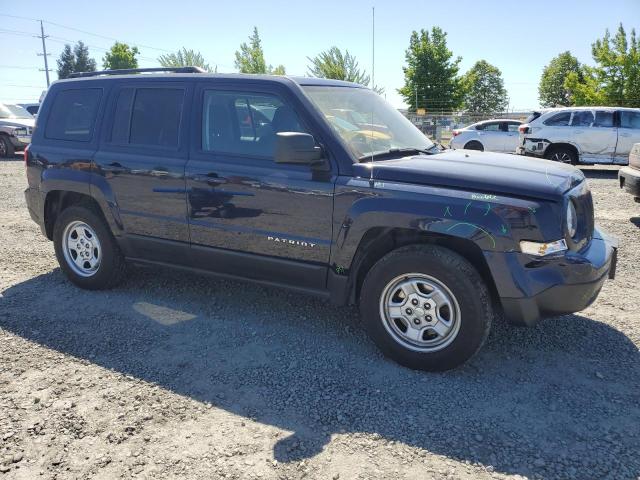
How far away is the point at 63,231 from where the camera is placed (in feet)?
16.1

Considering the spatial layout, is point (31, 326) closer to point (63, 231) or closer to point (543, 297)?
point (63, 231)

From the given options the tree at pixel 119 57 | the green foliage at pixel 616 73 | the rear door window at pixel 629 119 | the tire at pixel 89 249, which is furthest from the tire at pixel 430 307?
the tree at pixel 119 57

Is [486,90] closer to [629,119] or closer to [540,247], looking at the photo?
[629,119]

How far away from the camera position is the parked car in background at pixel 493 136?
649 inches

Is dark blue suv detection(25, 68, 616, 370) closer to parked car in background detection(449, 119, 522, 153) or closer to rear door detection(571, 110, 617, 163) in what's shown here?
rear door detection(571, 110, 617, 163)

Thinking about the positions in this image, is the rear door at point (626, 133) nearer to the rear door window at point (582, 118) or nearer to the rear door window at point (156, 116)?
the rear door window at point (582, 118)

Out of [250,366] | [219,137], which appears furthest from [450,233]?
[219,137]

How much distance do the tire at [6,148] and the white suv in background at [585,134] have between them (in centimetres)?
1545

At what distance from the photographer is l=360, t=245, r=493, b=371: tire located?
3188 millimetres

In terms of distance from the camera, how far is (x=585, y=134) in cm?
1302

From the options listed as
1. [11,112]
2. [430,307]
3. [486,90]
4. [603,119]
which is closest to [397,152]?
[430,307]

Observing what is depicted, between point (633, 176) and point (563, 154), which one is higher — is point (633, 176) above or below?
below

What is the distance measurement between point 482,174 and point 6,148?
680 inches

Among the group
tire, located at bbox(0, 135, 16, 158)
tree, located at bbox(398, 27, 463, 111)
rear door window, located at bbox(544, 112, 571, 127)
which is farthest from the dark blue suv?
tree, located at bbox(398, 27, 463, 111)
